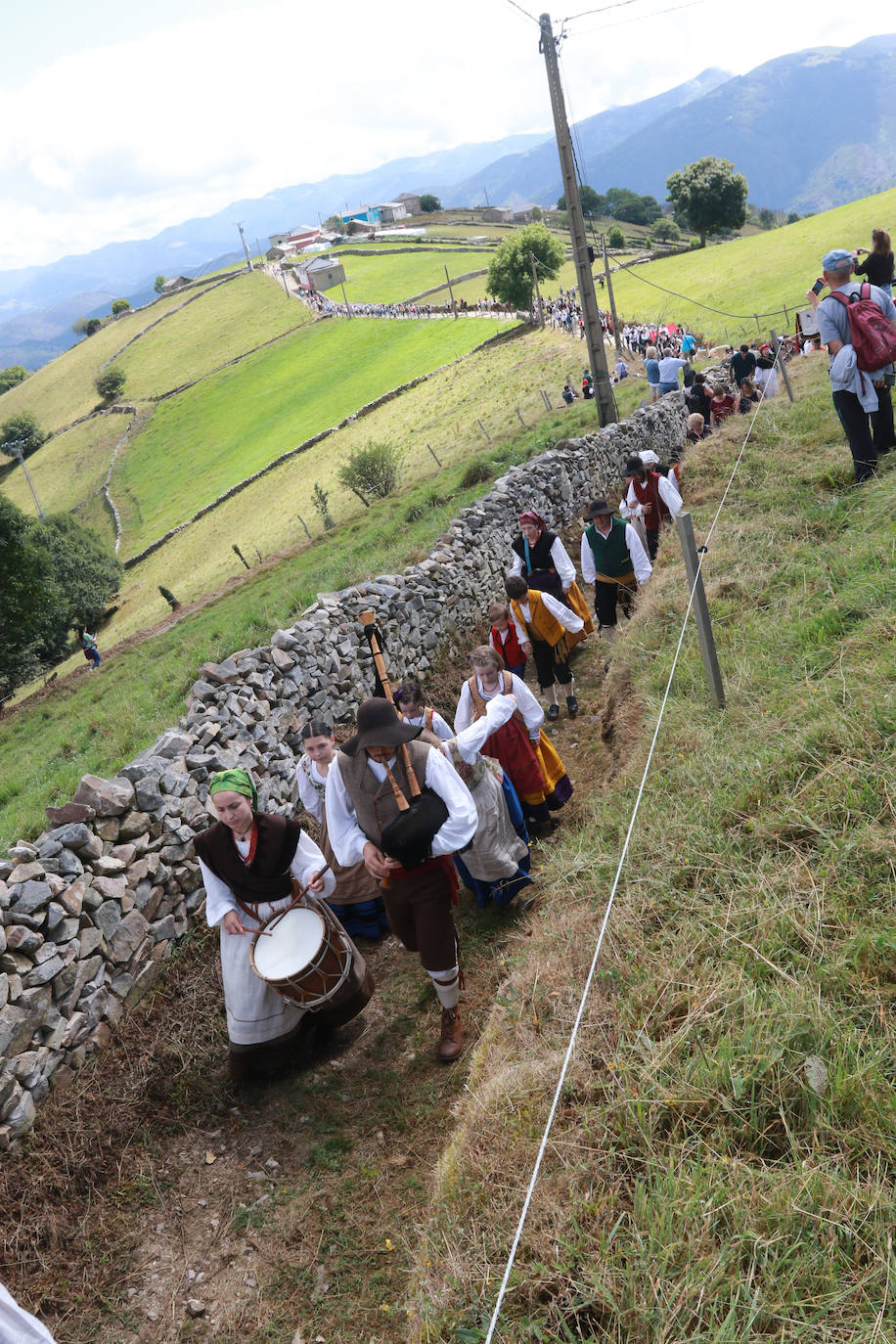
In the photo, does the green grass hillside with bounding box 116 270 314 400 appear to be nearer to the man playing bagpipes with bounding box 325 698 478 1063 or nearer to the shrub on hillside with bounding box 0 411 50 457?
the shrub on hillside with bounding box 0 411 50 457

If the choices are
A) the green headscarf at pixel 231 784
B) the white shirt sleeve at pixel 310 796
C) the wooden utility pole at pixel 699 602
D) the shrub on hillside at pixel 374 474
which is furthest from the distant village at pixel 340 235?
the green headscarf at pixel 231 784

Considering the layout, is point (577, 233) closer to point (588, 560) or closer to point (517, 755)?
point (588, 560)

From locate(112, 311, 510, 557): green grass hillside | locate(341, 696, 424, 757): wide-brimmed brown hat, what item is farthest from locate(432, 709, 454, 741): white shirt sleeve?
locate(112, 311, 510, 557): green grass hillside

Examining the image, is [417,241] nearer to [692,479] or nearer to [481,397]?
[481,397]

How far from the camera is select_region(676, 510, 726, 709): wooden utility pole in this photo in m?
4.70

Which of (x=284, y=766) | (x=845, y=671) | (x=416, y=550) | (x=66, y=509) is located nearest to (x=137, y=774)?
(x=284, y=766)

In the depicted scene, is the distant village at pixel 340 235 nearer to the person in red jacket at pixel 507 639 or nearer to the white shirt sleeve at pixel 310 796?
the person in red jacket at pixel 507 639

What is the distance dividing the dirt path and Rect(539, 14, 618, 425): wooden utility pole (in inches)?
510

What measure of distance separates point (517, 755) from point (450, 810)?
1776 mm

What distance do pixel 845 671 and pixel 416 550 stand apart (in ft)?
25.9

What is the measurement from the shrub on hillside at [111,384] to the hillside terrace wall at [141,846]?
81.5 metres

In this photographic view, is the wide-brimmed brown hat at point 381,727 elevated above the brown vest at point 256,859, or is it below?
above

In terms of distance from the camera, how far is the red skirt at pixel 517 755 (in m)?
6.10

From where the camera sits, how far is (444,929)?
461 cm
